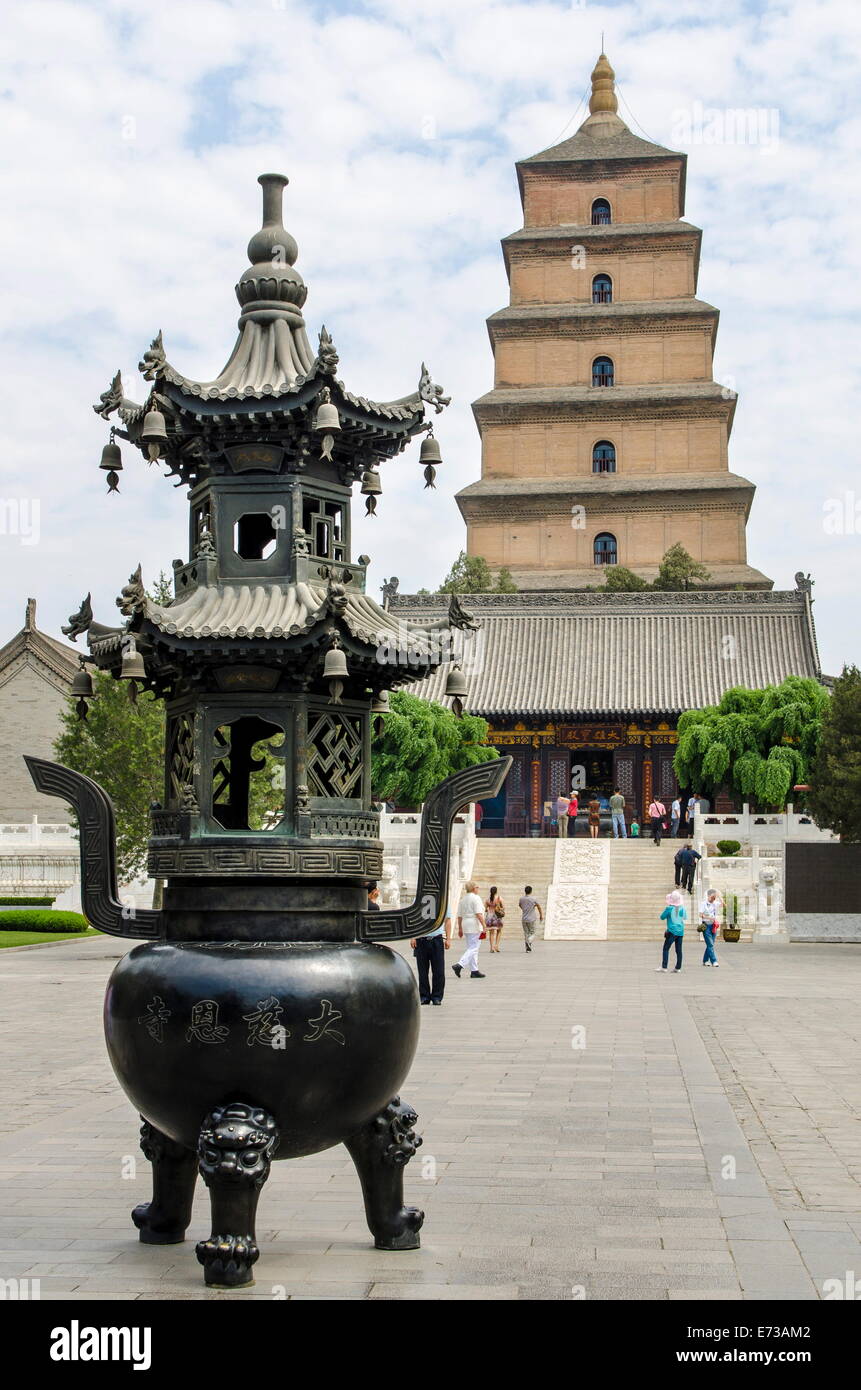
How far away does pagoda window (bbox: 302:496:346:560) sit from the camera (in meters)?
7.89

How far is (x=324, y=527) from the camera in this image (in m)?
8.01

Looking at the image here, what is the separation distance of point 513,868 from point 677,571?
16.4 m

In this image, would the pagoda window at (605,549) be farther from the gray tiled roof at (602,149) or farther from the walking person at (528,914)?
the walking person at (528,914)

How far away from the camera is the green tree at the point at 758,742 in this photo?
3712cm

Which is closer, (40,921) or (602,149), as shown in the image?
(40,921)

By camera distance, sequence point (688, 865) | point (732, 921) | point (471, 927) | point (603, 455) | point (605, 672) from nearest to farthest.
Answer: point (471, 927)
point (688, 865)
point (732, 921)
point (605, 672)
point (603, 455)

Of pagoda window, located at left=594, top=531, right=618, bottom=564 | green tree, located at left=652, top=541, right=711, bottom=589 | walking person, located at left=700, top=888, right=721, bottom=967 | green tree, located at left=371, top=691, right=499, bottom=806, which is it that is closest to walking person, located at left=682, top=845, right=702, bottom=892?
walking person, located at left=700, top=888, right=721, bottom=967

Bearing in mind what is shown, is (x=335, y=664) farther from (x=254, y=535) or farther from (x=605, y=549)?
(x=605, y=549)

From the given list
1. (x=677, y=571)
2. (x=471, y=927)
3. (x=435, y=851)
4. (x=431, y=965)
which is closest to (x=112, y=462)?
(x=435, y=851)

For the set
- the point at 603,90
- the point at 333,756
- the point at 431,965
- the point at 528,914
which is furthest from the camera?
the point at 603,90

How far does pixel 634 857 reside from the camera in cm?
3778

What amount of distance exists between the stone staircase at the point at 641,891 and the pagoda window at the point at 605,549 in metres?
15.5

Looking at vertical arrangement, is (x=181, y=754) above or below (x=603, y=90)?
below

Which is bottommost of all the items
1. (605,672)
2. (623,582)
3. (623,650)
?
(605,672)
